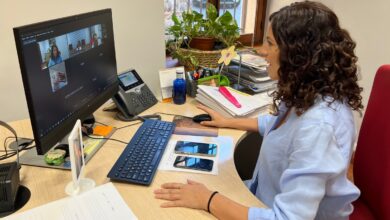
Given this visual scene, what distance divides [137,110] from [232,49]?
1.97ft

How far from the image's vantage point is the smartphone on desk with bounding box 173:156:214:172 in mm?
1099

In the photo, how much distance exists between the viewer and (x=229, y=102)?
5.14 feet

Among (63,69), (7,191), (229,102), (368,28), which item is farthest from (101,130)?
(368,28)

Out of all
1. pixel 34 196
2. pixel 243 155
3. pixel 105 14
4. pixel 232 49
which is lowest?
pixel 243 155

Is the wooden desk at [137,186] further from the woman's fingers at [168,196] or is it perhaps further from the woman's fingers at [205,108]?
the woman's fingers at [205,108]

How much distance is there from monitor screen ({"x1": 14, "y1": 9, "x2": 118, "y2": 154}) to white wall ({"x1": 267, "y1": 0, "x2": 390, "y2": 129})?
65.0 inches

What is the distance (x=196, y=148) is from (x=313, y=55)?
0.55m

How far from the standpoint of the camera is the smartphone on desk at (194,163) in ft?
3.60

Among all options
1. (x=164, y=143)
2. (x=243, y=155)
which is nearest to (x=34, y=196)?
(x=164, y=143)

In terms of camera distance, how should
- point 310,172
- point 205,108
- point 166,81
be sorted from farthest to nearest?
point 166,81 → point 205,108 → point 310,172

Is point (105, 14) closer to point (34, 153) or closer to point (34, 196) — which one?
point (34, 153)

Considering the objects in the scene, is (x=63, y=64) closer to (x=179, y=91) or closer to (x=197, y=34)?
(x=179, y=91)

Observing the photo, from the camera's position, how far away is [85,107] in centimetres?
119

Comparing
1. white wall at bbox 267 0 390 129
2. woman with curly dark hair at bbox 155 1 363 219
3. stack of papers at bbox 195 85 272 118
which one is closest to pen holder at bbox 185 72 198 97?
stack of papers at bbox 195 85 272 118
